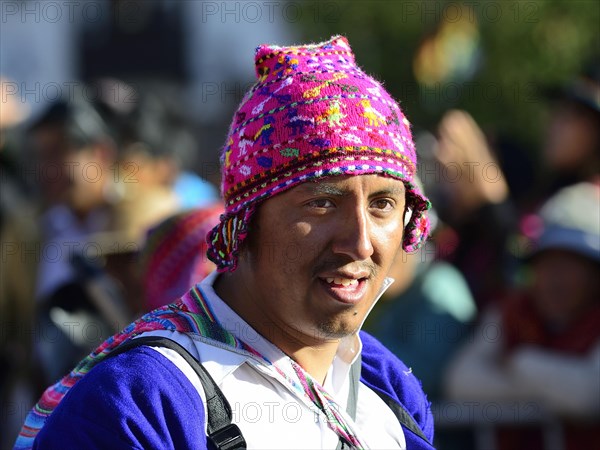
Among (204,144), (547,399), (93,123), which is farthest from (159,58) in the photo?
(547,399)

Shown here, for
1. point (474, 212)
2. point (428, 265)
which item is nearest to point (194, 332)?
point (428, 265)

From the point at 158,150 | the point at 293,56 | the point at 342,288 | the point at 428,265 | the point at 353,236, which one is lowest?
the point at 428,265

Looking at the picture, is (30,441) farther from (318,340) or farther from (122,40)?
(122,40)

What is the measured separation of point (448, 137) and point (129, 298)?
237cm

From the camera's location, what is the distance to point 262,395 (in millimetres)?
2354

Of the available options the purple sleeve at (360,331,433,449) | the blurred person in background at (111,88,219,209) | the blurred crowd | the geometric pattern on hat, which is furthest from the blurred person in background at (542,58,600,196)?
the purple sleeve at (360,331,433,449)

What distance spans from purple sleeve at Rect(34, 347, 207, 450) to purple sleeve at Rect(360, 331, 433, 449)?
0.67 m

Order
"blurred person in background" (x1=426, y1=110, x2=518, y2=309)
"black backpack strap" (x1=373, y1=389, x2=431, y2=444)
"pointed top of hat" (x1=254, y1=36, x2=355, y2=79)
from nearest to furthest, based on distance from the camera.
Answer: "pointed top of hat" (x1=254, y1=36, x2=355, y2=79) → "black backpack strap" (x1=373, y1=389, x2=431, y2=444) → "blurred person in background" (x1=426, y1=110, x2=518, y2=309)

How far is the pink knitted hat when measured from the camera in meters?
2.35

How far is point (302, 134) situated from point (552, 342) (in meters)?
2.88

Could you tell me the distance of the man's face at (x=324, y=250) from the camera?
2352mm

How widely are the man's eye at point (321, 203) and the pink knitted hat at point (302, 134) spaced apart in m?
0.06

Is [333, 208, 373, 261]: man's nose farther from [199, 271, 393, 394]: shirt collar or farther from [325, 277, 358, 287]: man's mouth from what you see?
[199, 271, 393, 394]: shirt collar

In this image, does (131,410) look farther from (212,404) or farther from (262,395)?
(262,395)
